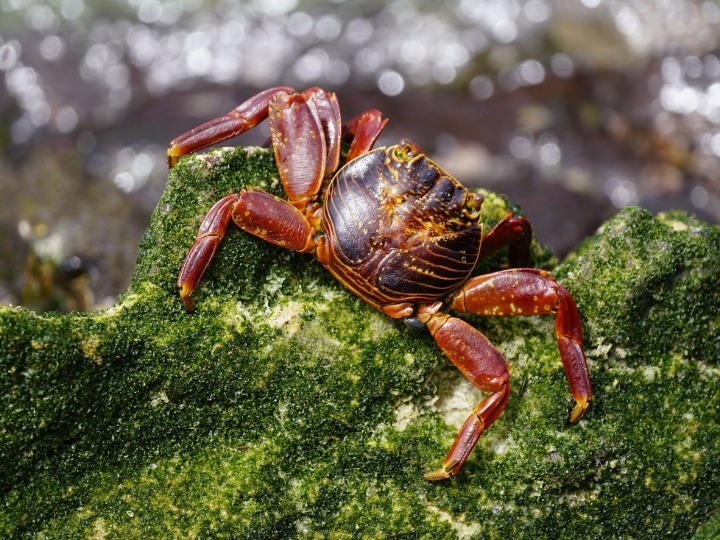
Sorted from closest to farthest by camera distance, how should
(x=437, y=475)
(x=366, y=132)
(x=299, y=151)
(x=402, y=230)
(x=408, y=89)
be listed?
(x=437, y=475)
(x=402, y=230)
(x=299, y=151)
(x=366, y=132)
(x=408, y=89)

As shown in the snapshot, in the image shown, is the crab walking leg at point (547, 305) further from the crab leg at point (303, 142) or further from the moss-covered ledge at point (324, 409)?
the crab leg at point (303, 142)

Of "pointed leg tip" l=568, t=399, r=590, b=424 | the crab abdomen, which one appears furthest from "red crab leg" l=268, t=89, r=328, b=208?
"pointed leg tip" l=568, t=399, r=590, b=424

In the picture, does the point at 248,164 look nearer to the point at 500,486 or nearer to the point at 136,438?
the point at 136,438

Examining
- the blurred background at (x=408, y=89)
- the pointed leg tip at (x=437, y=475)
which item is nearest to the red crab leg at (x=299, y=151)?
the pointed leg tip at (x=437, y=475)

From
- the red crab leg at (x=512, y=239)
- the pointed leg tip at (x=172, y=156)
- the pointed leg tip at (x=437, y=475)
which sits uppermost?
the pointed leg tip at (x=172, y=156)

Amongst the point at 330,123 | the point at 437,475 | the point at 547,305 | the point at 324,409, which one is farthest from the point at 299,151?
the point at 437,475

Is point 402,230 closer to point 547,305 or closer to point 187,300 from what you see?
point 547,305
